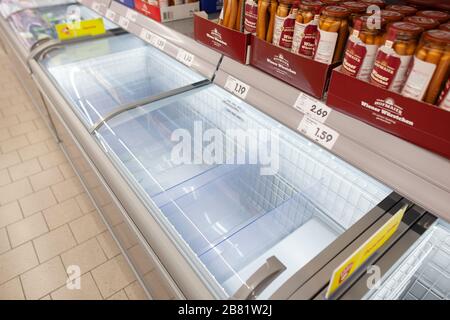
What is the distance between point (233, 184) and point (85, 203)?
1.45 metres

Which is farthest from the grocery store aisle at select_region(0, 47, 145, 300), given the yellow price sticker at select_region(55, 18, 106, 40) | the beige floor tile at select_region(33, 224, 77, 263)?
the yellow price sticker at select_region(55, 18, 106, 40)

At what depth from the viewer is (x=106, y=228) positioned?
2.26 m

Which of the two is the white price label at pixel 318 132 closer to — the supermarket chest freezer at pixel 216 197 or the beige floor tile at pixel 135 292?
the supermarket chest freezer at pixel 216 197

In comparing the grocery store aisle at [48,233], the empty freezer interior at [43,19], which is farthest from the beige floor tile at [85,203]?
the empty freezer interior at [43,19]

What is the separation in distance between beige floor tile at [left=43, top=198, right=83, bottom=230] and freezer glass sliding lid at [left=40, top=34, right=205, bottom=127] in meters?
0.90

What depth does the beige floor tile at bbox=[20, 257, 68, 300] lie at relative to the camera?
1876 millimetres

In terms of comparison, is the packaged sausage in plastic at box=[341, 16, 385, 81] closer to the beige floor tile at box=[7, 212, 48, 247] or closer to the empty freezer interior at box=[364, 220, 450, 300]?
the empty freezer interior at box=[364, 220, 450, 300]

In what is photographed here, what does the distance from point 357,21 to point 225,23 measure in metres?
A: 0.55

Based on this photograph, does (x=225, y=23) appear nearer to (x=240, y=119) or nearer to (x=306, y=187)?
(x=240, y=119)

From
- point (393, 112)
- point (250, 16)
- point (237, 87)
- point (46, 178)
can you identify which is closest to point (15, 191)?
point (46, 178)

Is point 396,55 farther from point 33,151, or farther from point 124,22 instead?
point 33,151

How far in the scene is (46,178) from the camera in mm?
2609

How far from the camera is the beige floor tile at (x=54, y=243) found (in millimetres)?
2080

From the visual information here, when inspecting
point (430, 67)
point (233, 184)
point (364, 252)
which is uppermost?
point (430, 67)
